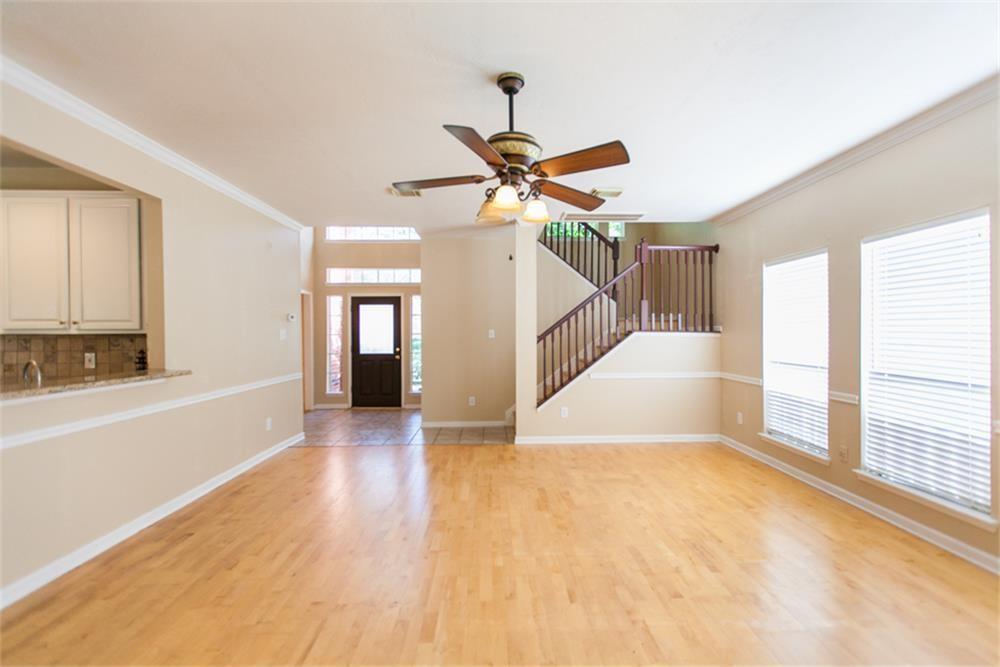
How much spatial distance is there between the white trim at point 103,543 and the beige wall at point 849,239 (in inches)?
205

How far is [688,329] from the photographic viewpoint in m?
5.27

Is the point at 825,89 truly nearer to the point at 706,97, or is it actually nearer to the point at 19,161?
the point at 706,97

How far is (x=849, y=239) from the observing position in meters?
3.29

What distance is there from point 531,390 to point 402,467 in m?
1.74

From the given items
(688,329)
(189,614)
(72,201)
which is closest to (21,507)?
(189,614)

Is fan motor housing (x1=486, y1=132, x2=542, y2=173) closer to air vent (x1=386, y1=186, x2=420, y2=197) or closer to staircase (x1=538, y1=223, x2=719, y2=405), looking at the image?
air vent (x1=386, y1=186, x2=420, y2=197)

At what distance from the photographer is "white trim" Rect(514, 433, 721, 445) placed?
5133 millimetres

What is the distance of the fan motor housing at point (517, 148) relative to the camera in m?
2.17

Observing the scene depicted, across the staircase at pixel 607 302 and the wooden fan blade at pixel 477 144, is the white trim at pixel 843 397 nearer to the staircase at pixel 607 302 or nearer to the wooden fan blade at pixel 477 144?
the staircase at pixel 607 302

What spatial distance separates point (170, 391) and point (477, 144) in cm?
302

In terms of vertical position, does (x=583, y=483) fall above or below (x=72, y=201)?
below

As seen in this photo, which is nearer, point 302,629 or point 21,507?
point 302,629

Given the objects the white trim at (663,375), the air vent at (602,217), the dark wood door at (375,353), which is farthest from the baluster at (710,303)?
the dark wood door at (375,353)

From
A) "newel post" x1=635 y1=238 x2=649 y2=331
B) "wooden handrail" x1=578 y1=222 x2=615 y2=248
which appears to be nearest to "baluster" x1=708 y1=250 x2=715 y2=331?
"newel post" x1=635 y1=238 x2=649 y2=331
